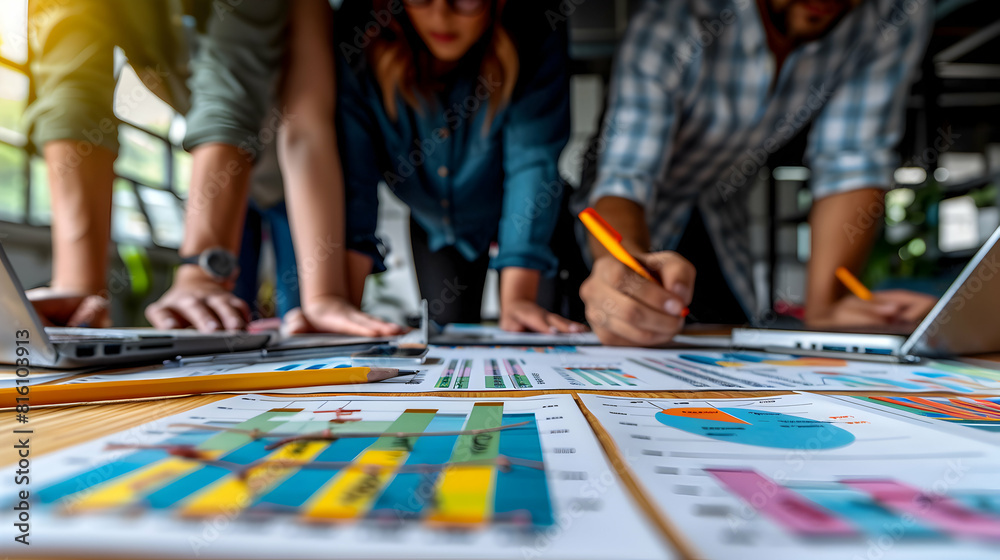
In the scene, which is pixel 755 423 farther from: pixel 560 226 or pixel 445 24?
pixel 560 226

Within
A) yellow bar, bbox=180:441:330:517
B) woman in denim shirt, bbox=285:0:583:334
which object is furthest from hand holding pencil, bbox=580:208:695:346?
yellow bar, bbox=180:441:330:517

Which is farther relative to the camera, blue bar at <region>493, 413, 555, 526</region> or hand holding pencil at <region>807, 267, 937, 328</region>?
hand holding pencil at <region>807, 267, 937, 328</region>

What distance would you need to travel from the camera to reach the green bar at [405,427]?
0.45ft

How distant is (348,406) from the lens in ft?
0.62

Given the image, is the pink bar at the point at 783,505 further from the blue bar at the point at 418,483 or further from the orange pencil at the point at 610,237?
the orange pencil at the point at 610,237

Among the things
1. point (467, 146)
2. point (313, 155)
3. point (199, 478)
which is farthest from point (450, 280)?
point (199, 478)

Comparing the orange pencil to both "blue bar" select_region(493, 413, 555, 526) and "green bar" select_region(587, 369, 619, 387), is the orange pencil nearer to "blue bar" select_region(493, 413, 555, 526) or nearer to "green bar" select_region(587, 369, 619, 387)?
"green bar" select_region(587, 369, 619, 387)

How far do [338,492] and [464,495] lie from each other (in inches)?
1.1

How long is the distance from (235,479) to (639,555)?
0.09 meters

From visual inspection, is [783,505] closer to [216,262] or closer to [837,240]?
[216,262]

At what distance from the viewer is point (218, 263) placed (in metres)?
0.59

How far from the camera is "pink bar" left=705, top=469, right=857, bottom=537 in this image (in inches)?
3.5

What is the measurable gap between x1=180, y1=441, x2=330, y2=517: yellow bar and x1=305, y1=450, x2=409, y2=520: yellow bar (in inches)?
0.5

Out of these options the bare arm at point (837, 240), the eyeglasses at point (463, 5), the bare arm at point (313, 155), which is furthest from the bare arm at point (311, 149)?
the bare arm at point (837, 240)
